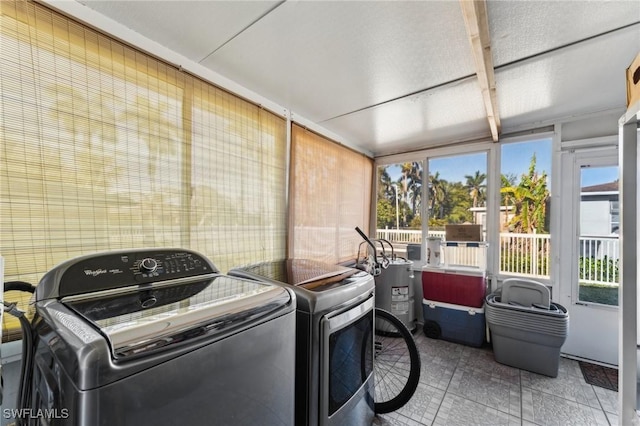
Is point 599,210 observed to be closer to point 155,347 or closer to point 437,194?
point 437,194

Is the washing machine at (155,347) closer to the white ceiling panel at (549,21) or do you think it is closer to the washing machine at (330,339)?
the washing machine at (330,339)

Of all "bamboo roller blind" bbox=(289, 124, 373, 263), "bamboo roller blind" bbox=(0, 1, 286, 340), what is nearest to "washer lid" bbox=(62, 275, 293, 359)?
"bamboo roller blind" bbox=(0, 1, 286, 340)

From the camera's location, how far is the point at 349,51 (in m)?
1.69

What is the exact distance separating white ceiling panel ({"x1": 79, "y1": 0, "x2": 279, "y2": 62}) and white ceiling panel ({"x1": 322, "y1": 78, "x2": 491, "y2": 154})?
4.70 ft

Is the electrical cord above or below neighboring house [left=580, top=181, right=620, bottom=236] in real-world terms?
below

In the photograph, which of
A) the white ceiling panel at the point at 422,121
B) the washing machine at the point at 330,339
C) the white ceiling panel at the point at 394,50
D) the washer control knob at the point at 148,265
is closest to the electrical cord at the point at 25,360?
the washer control knob at the point at 148,265

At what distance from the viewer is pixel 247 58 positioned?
1.80m

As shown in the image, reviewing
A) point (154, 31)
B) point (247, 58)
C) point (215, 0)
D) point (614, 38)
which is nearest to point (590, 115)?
point (614, 38)

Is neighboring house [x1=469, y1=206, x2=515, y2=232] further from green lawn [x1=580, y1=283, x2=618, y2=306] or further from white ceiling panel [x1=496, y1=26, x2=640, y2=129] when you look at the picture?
white ceiling panel [x1=496, y1=26, x2=640, y2=129]

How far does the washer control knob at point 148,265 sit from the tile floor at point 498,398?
1.79 meters

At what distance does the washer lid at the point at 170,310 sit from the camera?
2.08 ft

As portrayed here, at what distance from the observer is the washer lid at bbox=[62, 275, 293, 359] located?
633 mm

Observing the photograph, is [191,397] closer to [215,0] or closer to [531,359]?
[215,0]

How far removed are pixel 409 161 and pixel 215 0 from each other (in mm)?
3143
